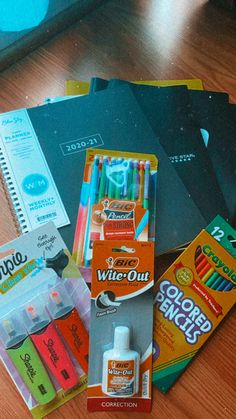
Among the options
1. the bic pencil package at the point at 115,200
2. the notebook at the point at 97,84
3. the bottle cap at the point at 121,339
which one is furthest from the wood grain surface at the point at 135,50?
the bottle cap at the point at 121,339

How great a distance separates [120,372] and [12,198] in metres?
0.25

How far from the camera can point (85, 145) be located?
30.0 inches

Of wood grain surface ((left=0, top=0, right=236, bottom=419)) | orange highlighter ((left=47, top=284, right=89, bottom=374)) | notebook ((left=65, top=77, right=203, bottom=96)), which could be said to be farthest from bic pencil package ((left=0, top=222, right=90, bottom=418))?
notebook ((left=65, top=77, right=203, bottom=96))

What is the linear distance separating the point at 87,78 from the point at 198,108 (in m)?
0.17

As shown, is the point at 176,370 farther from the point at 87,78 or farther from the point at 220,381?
the point at 87,78

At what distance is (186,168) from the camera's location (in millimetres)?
764

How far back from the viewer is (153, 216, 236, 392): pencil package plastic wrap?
2.19 feet

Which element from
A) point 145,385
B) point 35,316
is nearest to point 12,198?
point 35,316

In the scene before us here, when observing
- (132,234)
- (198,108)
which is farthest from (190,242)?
(198,108)

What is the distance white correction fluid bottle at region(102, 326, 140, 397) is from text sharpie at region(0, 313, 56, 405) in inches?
2.6

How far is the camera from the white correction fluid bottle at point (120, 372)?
640 millimetres

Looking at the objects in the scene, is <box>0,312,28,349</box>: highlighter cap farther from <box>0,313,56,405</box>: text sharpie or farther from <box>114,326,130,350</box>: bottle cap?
<box>114,326,130,350</box>: bottle cap

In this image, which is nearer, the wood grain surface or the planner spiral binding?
the planner spiral binding

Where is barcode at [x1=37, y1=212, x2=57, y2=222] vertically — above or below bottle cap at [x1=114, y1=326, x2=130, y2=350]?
above
